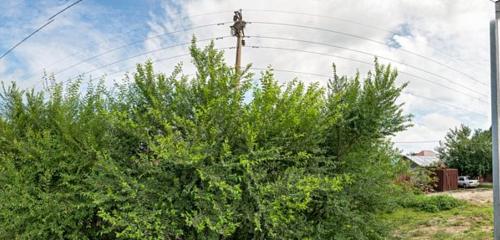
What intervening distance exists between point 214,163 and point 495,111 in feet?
7.58

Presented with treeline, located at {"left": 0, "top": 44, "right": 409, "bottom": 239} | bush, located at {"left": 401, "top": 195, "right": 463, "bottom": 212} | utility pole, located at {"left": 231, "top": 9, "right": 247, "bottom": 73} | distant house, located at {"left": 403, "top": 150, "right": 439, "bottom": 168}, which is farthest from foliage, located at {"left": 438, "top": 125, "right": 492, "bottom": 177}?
treeline, located at {"left": 0, "top": 44, "right": 409, "bottom": 239}

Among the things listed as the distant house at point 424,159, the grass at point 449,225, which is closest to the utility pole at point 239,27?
the grass at point 449,225

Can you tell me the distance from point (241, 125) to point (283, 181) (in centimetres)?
65

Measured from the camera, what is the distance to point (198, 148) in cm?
376

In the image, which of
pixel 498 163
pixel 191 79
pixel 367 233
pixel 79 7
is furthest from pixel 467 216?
pixel 79 7

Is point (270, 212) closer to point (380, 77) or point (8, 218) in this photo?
point (380, 77)

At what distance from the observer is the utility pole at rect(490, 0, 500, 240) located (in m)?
3.17

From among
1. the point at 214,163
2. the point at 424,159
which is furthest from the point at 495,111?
the point at 424,159

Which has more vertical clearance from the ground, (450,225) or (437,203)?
(437,203)

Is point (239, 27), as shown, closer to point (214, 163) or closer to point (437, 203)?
point (437, 203)

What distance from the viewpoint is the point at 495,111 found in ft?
10.7

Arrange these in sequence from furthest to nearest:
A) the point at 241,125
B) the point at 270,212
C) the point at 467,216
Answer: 1. the point at 467,216
2. the point at 241,125
3. the point at 270,212

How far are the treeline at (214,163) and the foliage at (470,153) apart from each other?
29.0 m

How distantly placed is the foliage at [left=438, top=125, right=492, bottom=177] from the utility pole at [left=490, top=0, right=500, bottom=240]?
96.6 feet
